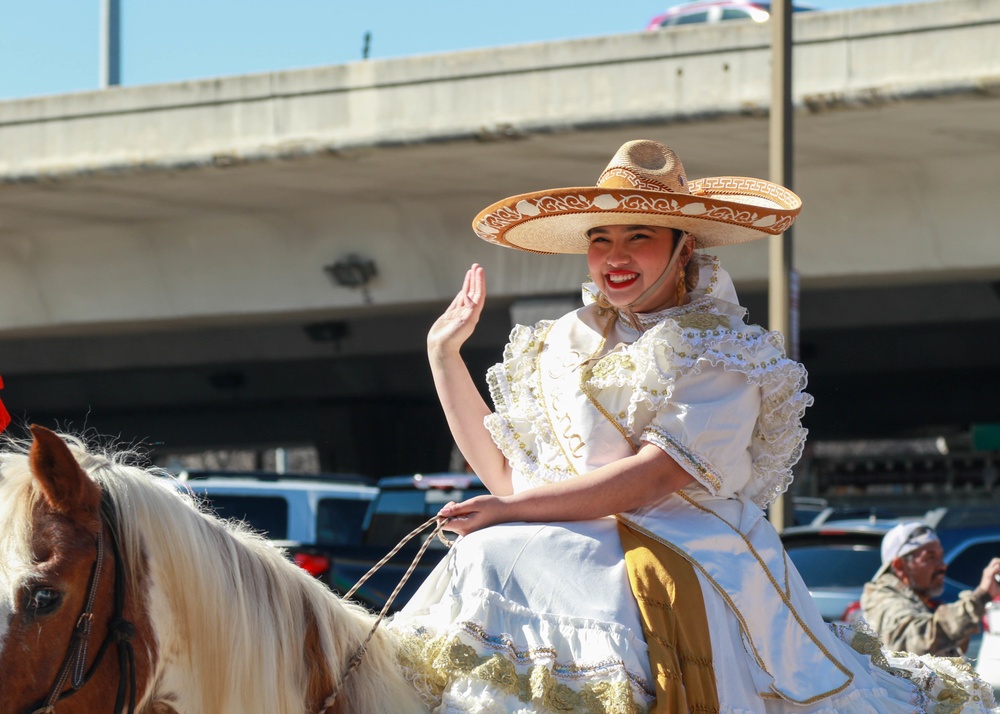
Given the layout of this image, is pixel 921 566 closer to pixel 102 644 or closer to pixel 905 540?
pixel 905 540

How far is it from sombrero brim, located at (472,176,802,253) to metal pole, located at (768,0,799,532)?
17.6ft

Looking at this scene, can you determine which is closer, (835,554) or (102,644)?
(102,644)

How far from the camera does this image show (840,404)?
1125 inches

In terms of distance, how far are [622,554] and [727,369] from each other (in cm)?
53

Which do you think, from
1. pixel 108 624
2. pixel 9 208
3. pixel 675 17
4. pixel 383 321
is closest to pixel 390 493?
pixel 9 208

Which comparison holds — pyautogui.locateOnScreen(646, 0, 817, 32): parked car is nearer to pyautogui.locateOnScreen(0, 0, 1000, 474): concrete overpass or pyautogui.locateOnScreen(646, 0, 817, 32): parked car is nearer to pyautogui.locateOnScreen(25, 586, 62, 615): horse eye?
pyautogui.locateOnScreen(0, 0, 1000, 474): concrete overpass

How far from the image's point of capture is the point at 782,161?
9.37 m

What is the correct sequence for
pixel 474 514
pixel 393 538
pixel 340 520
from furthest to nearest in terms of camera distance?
pixel 340 520 → pixel 393 538 → pixel 474 514

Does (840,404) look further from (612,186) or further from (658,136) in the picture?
(612,186)

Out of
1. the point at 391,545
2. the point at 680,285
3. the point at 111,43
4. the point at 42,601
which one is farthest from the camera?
the point at 111,43

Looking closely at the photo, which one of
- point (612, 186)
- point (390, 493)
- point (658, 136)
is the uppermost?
point (612, 186)

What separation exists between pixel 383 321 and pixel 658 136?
972 centimetres

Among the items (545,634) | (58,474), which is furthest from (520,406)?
(58,474)

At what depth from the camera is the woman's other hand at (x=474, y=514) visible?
3111mm
